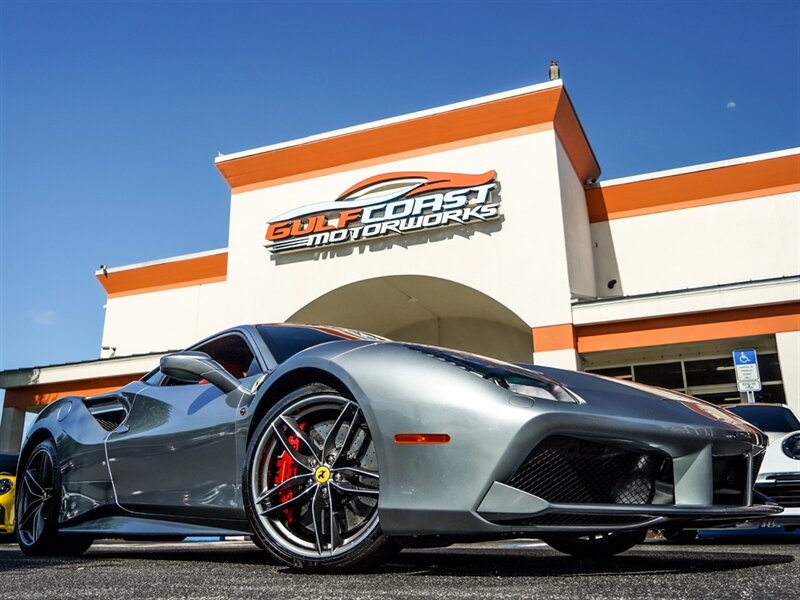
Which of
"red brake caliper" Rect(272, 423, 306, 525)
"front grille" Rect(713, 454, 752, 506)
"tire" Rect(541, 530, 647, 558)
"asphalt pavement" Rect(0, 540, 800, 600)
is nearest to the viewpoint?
"asphalt pavement" Rect(0, 540, 800, 600)

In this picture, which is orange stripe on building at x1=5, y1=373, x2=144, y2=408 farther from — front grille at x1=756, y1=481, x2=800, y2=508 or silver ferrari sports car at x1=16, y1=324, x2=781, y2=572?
silver ferrari sports car at x1=16, y1=324, x2=781, y2=572

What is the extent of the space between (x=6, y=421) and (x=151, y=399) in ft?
60.3

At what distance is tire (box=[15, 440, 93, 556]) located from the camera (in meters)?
4.04

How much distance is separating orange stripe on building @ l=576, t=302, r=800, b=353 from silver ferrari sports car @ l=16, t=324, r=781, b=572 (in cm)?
1143

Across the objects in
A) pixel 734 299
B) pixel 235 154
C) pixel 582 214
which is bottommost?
pixel 734 299

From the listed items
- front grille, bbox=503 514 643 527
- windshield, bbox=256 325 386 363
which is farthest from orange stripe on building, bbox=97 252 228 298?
front grille, bbox=503 514 643 527

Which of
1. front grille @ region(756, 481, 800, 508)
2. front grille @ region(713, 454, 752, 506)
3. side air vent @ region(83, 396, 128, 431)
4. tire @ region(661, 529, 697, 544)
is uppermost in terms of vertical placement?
side air vent @ region(83, 396, 128, 431)

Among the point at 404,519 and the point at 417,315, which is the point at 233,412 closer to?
the point at 404,519

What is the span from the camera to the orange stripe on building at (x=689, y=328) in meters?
13.3

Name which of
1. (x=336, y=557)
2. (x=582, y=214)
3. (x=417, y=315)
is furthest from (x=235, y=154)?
(x=336, y=557)

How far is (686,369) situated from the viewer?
1577 cm

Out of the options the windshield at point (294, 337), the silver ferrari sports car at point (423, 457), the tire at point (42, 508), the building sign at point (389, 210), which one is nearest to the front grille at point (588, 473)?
the silver ferrari sports car at point (423, 457)

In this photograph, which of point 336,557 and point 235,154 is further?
point 235,154

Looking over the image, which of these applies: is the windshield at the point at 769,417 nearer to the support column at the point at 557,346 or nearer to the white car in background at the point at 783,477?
the white car in background at the point at 783,477
